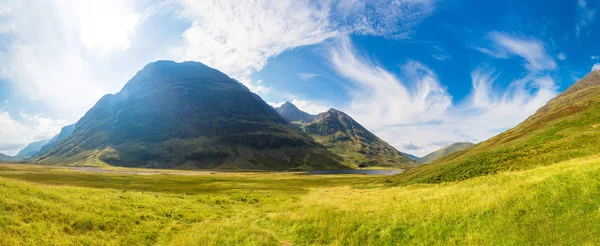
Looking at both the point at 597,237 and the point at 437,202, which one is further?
the point at 437,202

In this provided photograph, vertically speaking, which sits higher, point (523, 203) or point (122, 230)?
point (523, 203)

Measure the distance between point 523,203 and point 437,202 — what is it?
6147 mm

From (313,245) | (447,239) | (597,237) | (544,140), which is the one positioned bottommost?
(313,245)

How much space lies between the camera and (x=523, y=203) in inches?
540

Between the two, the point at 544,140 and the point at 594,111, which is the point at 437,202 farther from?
the point at 594,111

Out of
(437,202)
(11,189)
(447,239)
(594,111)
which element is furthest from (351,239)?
(594,111)

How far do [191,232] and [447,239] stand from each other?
55.6ft

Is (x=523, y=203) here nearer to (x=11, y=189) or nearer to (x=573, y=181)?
(x=573, y=181)

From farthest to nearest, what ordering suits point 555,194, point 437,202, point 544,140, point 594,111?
point 594,111 → point 544,140 → point 437,202 → point 555,194

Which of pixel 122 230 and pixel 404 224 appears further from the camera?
pixel 122 230

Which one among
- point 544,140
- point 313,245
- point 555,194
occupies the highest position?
point 544,140

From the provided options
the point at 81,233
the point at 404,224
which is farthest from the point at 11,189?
the point at 404,224

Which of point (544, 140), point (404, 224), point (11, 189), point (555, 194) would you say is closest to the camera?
point (555, 194)

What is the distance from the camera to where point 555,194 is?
43.3ft
